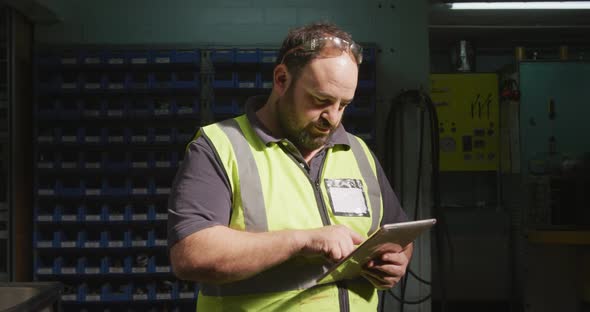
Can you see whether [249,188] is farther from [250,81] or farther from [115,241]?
[115,241]

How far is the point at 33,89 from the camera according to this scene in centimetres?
385

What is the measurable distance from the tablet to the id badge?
0.12m

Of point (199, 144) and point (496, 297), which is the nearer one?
point (199, 144)

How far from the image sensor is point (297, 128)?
129 centimetres

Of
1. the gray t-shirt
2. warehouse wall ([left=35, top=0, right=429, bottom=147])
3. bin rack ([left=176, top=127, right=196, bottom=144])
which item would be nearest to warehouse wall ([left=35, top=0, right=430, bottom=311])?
warehouse wall ([left=35, top=0, right=429, bottom=147])

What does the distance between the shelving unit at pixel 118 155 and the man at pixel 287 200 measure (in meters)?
2.56

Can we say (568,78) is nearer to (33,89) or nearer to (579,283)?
(579,283)

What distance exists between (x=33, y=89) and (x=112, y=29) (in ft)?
2.33

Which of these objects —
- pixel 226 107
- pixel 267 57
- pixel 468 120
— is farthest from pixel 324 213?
pixel 468 120

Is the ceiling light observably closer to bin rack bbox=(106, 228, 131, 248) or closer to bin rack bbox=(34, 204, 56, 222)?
bin rack bbox=(106, 228, 131, 248)

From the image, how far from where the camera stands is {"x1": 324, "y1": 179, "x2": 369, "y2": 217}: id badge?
4.14ft

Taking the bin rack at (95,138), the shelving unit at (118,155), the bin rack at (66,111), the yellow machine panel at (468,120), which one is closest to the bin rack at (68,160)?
the shelving unit at (118,155)

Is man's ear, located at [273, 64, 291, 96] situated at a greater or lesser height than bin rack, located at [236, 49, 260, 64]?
lesser

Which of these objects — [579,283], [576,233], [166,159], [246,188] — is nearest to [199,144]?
[246,188]
